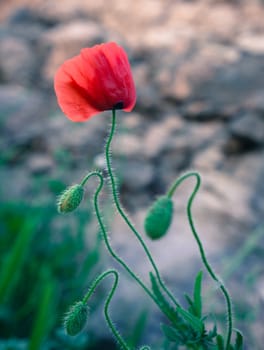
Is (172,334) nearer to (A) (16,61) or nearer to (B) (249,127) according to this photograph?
(B) (249,127)

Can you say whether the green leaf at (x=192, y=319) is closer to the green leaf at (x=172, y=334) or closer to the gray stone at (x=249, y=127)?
the green leaf at (x=172, y=334)

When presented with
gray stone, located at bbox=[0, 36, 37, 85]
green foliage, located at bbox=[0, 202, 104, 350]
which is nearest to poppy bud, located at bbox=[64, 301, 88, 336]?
green foliage, located at bbox=[0, 202, 104, 350]

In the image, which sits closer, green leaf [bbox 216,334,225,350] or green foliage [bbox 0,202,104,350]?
green leaf [bbox 216,334,225,350]

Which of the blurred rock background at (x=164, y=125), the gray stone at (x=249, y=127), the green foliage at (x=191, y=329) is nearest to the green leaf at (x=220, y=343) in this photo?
the green foliage at (x=191, y=329)

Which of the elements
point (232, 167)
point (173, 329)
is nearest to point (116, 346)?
point (173, 329)

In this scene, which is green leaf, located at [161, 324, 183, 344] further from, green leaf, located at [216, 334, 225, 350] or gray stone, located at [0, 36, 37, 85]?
gray stone, located at [0, 36, 37, 85]

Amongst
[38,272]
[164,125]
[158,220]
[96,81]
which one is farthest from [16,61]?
[96,81]
